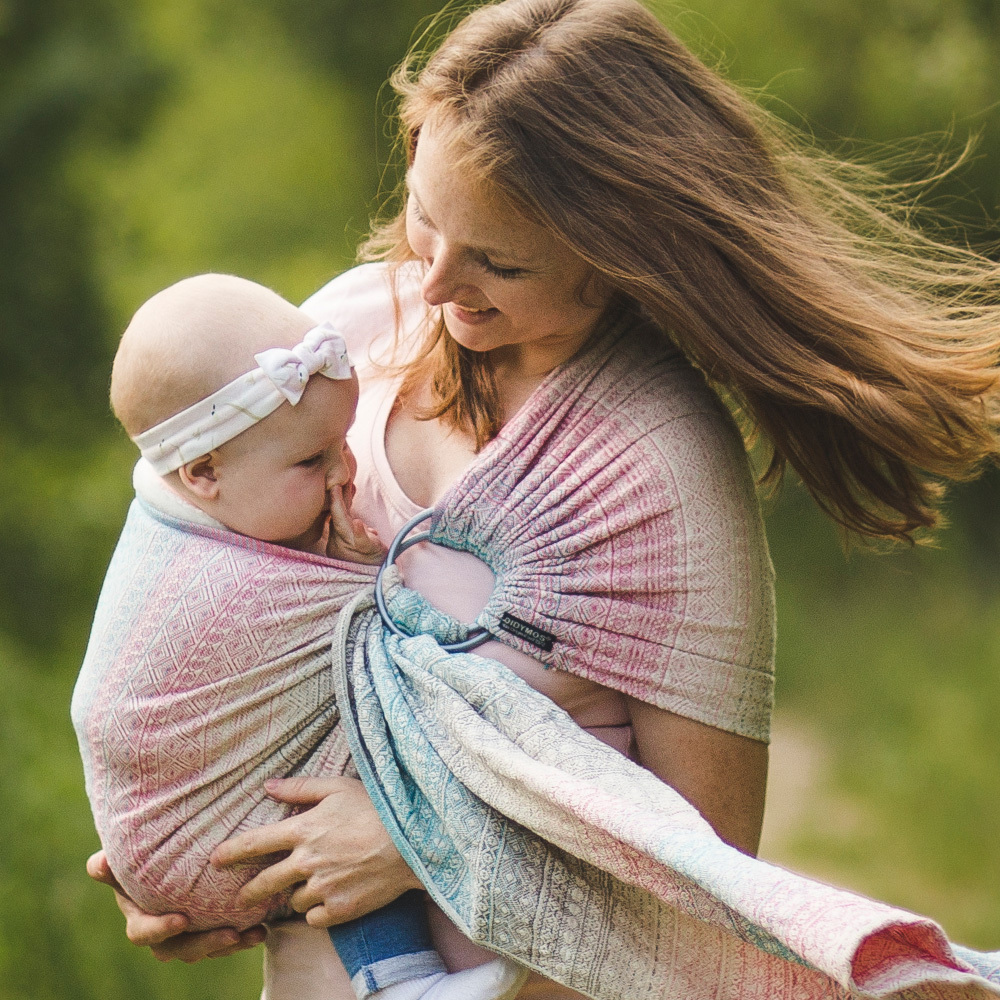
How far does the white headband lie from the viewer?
1581 mm

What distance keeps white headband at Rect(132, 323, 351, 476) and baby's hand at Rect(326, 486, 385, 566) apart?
156 millimetres

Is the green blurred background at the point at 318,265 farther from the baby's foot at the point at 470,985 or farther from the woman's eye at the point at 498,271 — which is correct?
the woman's eye at the point at 498,271

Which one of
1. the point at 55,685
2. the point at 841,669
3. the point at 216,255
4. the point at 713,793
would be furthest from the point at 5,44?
the point at 713,793

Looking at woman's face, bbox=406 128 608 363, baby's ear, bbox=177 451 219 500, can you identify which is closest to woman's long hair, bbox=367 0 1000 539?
woman's face, bbox=406 128 608 363

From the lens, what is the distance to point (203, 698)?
5.20 ft

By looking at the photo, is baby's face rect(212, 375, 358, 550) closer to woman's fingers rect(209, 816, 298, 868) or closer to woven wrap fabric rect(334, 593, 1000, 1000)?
woven wrap fabric rect(334, 593, 1000, 1000)

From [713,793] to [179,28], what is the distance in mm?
6210

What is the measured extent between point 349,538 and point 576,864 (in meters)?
0.52

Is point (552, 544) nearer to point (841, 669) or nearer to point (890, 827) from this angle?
point (890, 827)

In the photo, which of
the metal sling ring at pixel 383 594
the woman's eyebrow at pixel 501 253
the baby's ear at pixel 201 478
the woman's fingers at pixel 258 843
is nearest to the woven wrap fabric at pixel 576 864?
the metal sling ring at pixel 383 594

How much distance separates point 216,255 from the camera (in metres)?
6.39

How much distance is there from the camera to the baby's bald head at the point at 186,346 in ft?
5.19

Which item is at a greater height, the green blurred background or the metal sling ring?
the metal sling ring

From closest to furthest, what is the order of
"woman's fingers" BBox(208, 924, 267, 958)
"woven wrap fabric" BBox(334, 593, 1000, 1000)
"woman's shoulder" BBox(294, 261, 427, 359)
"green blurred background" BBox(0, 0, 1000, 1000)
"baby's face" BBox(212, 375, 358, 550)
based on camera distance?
"woven wrap fabric" BBox(334, 593, 1000, 1000)
"baby's face" BBox(212, 375, 358, 550)
"woman's fingers" BBox(208, 924, 267, 958)
"woman's shoulder" BBox(294, 261, 427, 359)
"green blurred background" BBox(0, 0, 1000, 1000)
